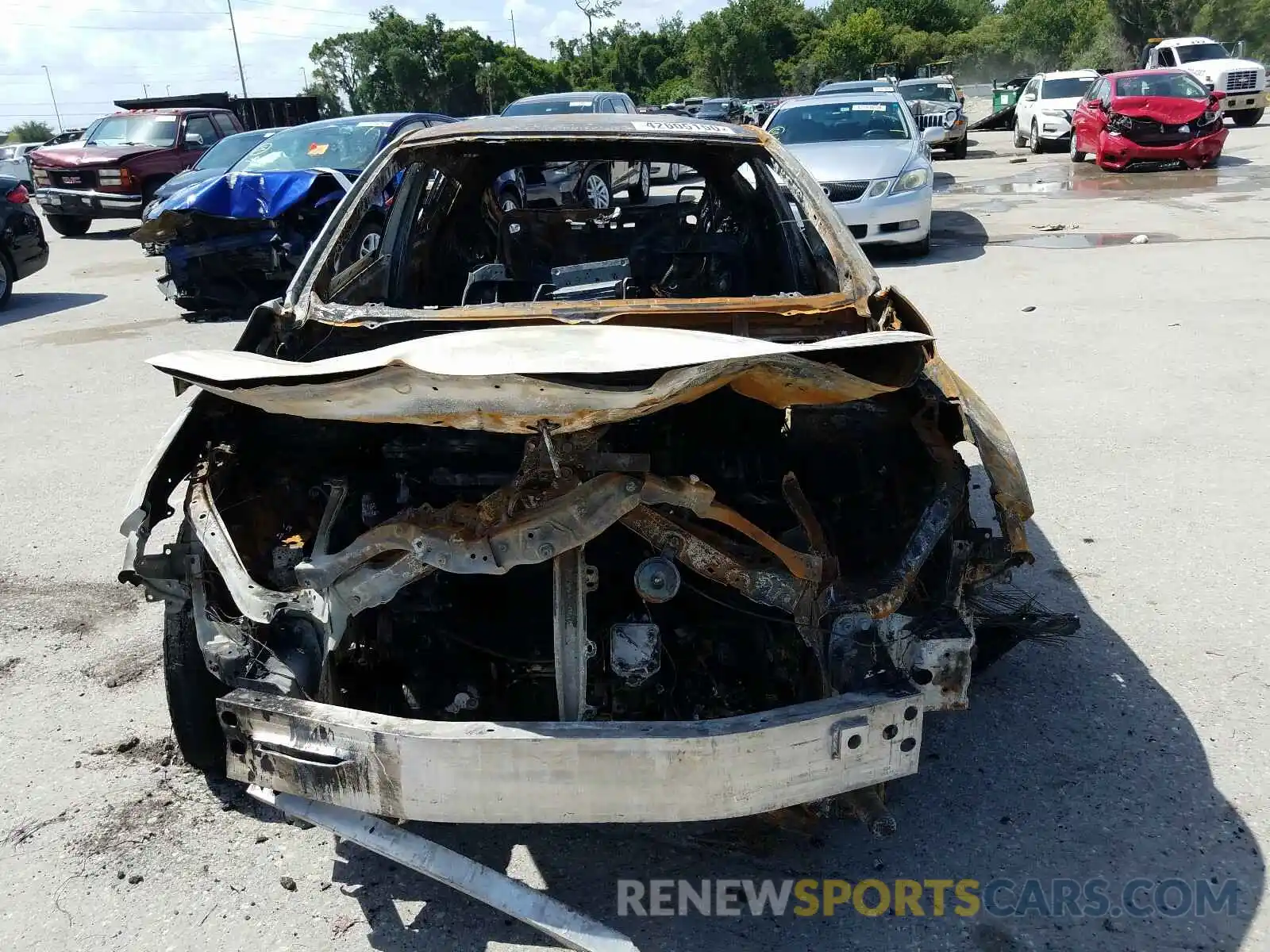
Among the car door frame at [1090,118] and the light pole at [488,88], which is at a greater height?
the light pole at [488,88]

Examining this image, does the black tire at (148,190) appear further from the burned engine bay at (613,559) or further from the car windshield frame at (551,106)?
the burned engine bay at (613,559)

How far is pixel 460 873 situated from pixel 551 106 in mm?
12670

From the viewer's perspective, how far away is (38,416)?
663cm

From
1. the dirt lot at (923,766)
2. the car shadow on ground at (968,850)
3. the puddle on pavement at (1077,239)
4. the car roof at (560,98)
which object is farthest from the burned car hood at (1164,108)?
the car shadow on ground at (968,850)

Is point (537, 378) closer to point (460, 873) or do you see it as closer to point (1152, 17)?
point (460, 873)

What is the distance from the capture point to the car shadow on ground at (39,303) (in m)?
10.2

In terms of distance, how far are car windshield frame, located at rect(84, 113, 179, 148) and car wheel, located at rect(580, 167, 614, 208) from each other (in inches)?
514

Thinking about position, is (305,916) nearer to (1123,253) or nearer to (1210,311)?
(1210,311)

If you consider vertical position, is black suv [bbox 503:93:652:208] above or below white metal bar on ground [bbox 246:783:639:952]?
above

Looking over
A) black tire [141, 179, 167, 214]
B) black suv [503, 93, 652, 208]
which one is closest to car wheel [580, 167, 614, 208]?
black suv [503, 93, 652, 208]

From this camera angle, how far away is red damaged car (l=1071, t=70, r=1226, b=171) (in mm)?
16203

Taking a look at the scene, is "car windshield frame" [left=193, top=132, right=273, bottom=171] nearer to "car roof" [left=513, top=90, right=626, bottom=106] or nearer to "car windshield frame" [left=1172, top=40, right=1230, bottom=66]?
"car roof" [left=513, top=90, right=626, bottom=106]

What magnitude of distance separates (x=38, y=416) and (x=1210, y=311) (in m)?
8.33

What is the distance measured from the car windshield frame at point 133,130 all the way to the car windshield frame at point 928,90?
16.9 metres
